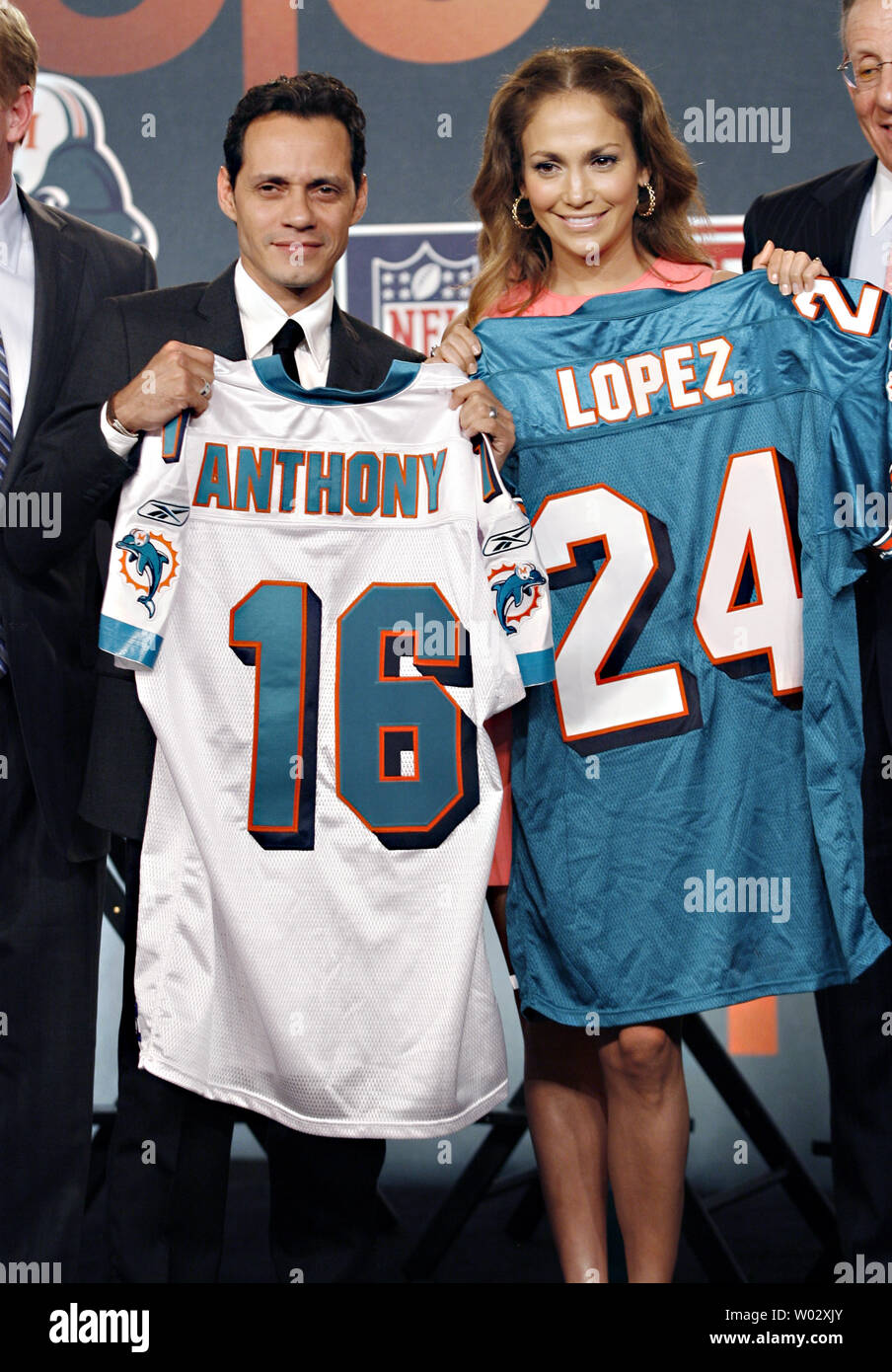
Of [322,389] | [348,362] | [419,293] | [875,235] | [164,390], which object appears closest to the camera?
[164,390]

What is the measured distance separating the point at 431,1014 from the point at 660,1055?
310 mm

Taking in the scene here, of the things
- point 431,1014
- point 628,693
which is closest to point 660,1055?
point 431,1014

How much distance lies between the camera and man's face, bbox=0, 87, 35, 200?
74.6 inches

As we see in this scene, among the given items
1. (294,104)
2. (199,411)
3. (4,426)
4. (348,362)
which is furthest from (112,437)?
(294,104)

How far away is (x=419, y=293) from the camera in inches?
109

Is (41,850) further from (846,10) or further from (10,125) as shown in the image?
(846,10)

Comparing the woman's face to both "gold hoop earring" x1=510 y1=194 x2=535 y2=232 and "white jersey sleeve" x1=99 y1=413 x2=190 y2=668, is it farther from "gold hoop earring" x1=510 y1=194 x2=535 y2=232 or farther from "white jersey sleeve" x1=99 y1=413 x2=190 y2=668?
"white jersey sleeve" x1=99 y1=413 x2=190 y2=668

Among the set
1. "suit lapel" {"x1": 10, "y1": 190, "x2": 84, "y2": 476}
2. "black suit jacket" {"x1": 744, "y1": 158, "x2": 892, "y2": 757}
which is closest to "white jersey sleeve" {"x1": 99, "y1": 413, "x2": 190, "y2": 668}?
"suit lapel" {"x1": 10, "y1": 190, "x2": 84, "y2": 476}

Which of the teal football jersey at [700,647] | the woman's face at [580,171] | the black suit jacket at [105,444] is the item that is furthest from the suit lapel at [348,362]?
the woman's face at [580,171]

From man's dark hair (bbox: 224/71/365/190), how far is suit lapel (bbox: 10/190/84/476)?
0.93 ft

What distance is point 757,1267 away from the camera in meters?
2.26

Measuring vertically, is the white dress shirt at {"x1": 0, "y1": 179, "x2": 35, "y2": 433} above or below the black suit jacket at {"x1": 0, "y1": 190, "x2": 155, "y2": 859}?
above

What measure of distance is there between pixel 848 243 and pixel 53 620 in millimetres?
1288
